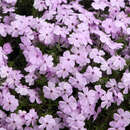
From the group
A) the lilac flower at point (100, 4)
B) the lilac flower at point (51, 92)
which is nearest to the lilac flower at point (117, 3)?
the lilac flower at point (100, 4)

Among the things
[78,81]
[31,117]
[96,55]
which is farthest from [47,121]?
[96,55]

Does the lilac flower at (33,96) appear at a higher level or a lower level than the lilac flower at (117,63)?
lower

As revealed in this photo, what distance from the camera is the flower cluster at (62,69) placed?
2570mm

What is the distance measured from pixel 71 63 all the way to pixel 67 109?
327 millimetres

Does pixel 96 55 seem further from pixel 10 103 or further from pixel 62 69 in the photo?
pixel 10 103

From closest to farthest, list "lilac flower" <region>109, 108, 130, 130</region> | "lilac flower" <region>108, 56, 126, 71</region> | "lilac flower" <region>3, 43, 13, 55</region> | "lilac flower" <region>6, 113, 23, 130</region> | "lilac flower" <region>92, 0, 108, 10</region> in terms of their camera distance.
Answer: "lilac flower" <region>6, 113, 23, 130</region> < "lilac flower" <region>109, 108, 130, 130</region> < "lilac flower" <region>108, 56, 126, 71</region> < "lilac flower" <region>3, 43, 13, 55</region> < "lilac flower" <region>92, 0, 108, 10</region>

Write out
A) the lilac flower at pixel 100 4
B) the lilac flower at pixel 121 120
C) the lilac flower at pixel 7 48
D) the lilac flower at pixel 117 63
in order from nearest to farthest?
the lilac flower at pixel 121 120, the lilac flower at pixel 117 63, the lilac flower at pixel 7 48, the lilac flower at pixel 100 4

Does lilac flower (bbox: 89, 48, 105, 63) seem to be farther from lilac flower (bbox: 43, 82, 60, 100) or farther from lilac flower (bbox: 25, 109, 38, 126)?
lilac flower (bbox: 25, 109, 38, 126)

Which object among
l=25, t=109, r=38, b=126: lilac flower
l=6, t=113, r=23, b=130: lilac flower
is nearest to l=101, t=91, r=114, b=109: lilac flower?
l=25, t=109, r=38, b=126: lilac flower

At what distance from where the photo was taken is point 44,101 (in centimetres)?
267

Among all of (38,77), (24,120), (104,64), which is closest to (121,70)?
(104,64)

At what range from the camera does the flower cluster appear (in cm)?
257

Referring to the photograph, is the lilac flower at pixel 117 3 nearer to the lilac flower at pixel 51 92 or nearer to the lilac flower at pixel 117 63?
the lilac flower at pixel 117 63

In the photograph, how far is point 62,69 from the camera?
8.64ft
